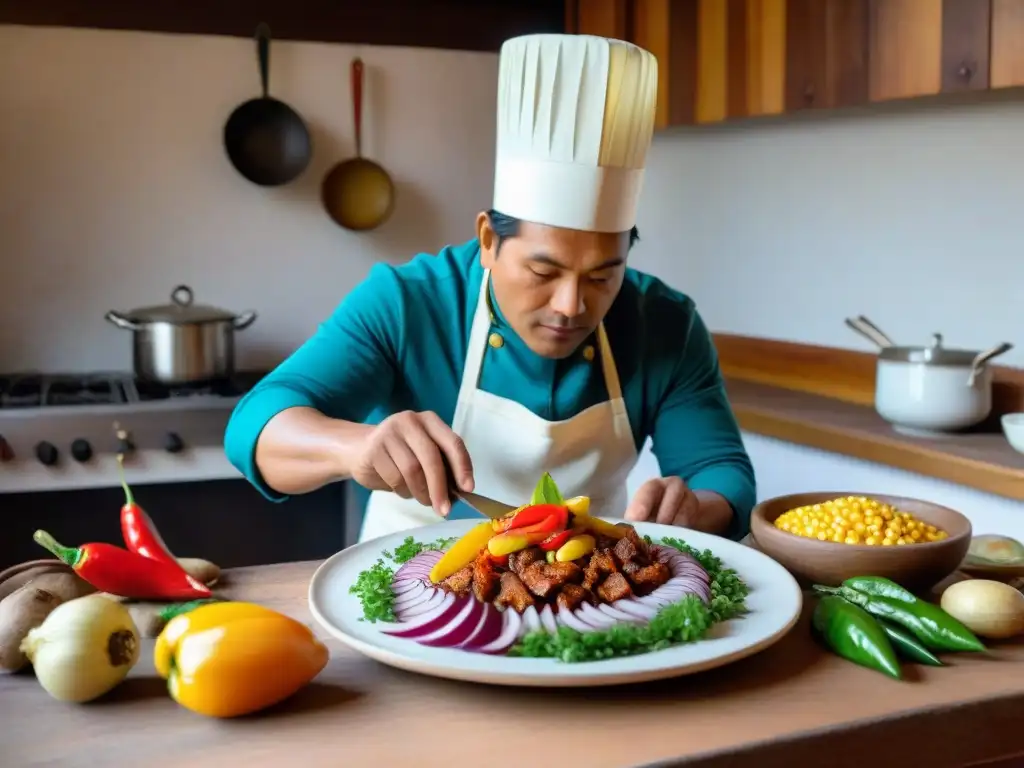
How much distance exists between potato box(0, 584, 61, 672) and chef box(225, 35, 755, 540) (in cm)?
38

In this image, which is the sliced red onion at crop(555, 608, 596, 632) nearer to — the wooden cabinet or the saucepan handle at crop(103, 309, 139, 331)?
the wooden cabinet

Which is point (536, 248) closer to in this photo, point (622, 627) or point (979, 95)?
point (622, 627)

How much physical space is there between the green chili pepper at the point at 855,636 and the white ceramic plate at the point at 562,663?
0.03 m

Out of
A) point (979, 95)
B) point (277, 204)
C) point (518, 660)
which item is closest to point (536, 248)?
point (518, 660)

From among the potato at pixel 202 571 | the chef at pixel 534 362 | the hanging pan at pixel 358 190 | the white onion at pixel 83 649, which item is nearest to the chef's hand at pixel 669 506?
the chef at pixel 534 362

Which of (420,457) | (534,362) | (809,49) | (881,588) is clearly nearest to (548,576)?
(420,457)

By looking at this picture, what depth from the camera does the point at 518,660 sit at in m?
0.89

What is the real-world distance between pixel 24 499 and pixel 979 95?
239 centimetres

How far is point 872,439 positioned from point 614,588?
4.46 feet

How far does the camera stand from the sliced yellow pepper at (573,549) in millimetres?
1035

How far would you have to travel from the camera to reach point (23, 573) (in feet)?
3.56

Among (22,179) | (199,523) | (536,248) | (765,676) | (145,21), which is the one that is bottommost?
(199,523)

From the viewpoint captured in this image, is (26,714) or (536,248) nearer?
(26,714)

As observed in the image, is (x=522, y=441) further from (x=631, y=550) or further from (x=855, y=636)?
(x=855, y=636)
